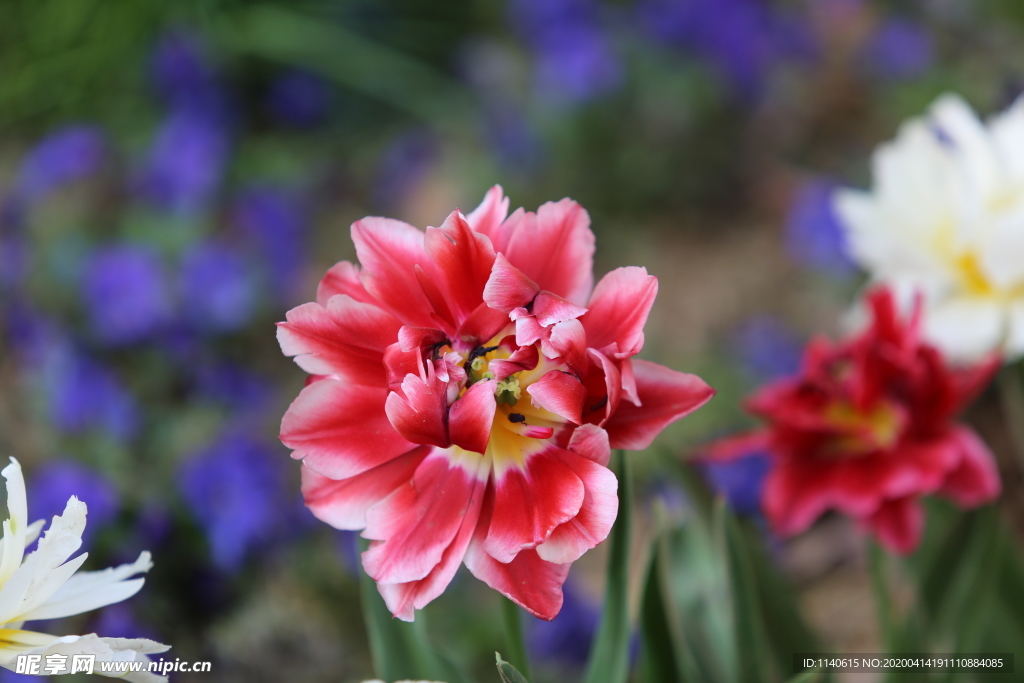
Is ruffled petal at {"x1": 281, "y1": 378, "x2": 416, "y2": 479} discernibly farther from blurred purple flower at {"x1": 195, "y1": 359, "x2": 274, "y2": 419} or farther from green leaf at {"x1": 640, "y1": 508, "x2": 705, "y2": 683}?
blurred purple flower at {"x1": 195, "y1": 359, "x2": 274, "y2": 419}

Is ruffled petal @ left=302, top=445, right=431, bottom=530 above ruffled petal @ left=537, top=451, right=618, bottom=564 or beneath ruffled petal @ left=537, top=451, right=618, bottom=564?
above

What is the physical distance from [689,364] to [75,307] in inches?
44.0

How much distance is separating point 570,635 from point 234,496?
426 mm

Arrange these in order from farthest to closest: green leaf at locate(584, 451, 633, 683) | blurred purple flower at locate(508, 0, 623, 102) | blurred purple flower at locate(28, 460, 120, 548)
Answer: blurred purple flower at locate(508, 0, 623, 102)
blurred purple flower at locate(28, 460, 120, 548)
green leaf at locate(584, 451, 633, 683)

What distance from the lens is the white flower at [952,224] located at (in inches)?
27.8

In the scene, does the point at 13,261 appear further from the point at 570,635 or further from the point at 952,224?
the point at 952,224

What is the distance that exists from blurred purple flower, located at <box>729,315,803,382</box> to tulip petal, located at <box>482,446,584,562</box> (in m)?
1.07

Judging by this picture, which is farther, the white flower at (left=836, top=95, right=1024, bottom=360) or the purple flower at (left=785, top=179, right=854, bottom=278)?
the purple flower at (left=785, top=179, right=854, bottom=278)

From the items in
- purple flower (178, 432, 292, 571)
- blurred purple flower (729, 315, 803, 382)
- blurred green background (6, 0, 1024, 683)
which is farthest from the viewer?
blurred purple flower (729, 315, 803, 382)

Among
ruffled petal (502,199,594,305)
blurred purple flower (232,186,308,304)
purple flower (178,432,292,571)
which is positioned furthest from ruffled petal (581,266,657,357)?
blurred purple flower (232,186,308,304)

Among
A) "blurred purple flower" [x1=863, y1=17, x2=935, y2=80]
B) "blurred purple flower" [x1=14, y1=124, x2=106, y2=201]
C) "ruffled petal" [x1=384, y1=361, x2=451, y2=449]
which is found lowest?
"ruffled petal" [x1=384, y1=361, x2=451, y2=449]

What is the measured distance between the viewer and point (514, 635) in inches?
18.0

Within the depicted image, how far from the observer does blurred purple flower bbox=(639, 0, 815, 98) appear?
195 centimetres

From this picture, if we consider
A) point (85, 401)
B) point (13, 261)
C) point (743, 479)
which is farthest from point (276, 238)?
point (743, 479)
